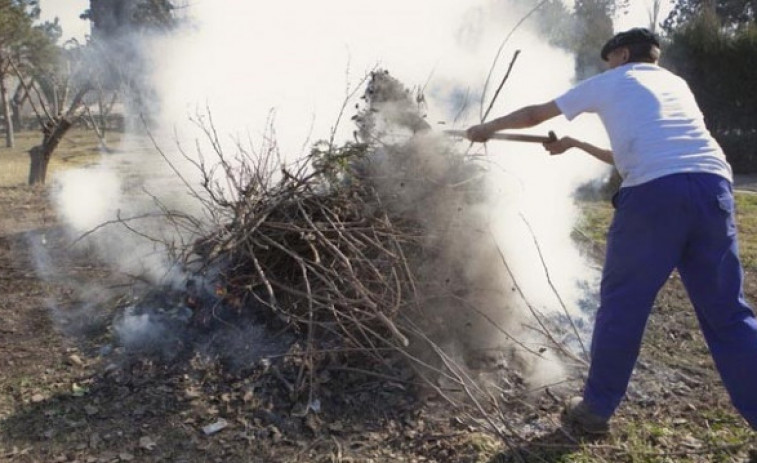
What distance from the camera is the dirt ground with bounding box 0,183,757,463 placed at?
2.96m

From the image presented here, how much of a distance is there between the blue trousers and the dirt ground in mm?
436

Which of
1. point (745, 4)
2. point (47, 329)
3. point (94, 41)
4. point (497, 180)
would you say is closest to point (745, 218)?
point (497, 180)

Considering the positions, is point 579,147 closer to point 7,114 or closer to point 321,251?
point 321,251

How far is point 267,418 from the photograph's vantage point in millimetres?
3197

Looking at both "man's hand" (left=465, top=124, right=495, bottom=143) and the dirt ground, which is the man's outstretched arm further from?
the dirt ground

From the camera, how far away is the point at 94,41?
1249 centimetres

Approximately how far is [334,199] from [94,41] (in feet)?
34.9

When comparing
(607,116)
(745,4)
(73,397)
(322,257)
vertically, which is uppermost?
(745,4)

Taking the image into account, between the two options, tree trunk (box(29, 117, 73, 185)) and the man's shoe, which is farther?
tree trunk (box(29, 117, 73, 185))

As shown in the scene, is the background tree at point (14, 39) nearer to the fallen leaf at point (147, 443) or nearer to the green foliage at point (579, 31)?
the green foliage at point (579, 31)

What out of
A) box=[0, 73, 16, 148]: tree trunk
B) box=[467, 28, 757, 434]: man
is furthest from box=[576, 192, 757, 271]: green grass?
box=[0, 73, 16, 148]: tree trunk

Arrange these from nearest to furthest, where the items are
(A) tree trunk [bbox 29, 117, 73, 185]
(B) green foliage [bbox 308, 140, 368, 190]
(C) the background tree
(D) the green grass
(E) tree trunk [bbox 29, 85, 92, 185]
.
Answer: (B) green foliage [bbox 308, 140, 368, 190]
(D) the green grass
(E) tree trunk [bbox 29, 85, 92, 185]
(A) tree trunk [bbox 29, 117, 73, 185]
(C) the background tree

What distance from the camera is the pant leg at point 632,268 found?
2812mm

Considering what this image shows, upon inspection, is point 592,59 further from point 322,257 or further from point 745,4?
point 745,4
